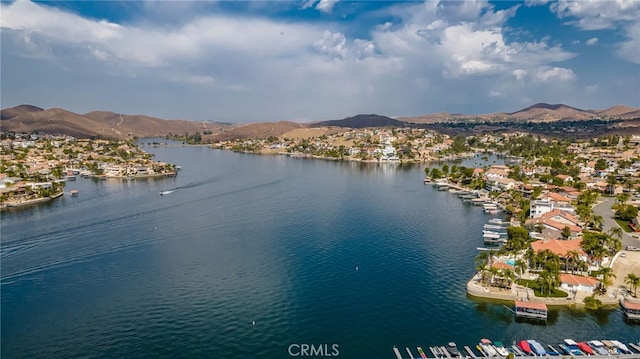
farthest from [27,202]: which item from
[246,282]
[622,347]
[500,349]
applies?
[622,347]

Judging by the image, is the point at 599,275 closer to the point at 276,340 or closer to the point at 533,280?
the point at 533,280

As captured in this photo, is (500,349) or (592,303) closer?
(500,349)

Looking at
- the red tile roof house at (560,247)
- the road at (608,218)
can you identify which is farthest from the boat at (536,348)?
the road at (608,218)

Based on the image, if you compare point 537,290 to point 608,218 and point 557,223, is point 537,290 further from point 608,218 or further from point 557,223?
point 608,218

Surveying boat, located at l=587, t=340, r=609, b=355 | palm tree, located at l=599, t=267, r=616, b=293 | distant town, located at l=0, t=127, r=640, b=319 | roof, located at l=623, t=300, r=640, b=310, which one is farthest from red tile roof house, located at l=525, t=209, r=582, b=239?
boat, located at l=587, t=340, r=609, b=355

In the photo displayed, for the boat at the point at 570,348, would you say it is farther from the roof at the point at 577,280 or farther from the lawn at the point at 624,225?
the lawn at the point at 624,225

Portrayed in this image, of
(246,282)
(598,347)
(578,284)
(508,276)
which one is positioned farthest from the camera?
(246,282)

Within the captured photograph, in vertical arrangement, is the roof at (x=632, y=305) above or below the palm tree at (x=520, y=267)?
below
